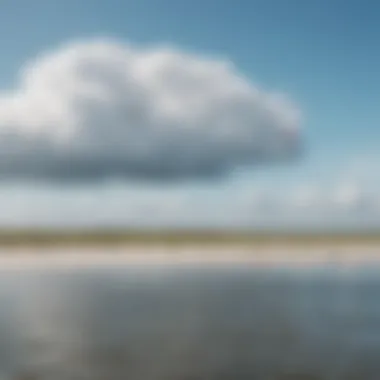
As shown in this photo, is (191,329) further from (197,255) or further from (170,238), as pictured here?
(170,238)

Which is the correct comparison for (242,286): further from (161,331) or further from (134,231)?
(134,231)

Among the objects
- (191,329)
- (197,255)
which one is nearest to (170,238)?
(197,255)

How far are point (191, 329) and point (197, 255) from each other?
3141 centimetres

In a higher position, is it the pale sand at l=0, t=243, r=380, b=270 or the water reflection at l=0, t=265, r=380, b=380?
the pale sand at l=0, t=243, r=380, b=270

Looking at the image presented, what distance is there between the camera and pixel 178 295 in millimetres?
24891

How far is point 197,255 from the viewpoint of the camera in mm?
48594

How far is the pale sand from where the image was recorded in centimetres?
4391

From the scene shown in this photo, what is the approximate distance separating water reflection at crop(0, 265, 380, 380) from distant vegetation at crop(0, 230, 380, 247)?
905 inches

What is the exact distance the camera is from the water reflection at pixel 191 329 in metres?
13.1

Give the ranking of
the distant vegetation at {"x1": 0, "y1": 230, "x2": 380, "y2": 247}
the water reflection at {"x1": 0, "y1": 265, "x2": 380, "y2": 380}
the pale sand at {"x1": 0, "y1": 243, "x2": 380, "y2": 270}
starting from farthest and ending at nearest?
the distant vegetation at {"x1": 0, "y1": 230, "x2": 380, "y2": 247} → the pale sand at {"x1": 0, "y1": 243, "x2": 380, "y2": 270} → the water reflection at {"x1": 0, "y1": 265, "x2": 380, "y2": 380}

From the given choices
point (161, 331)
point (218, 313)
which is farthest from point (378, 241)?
point (161, 331)

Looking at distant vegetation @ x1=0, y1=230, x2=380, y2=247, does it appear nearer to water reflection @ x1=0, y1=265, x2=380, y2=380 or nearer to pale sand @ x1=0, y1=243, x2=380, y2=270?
pale sand @ x1=0, y1=243, x2=380, y2=270

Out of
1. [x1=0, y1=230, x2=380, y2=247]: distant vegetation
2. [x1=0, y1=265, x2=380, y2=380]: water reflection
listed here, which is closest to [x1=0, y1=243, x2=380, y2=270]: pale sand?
[x1=0, y1=230, x2=380, y2=247]: distant vegetation

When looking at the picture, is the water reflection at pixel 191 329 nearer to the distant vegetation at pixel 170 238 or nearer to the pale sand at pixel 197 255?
the pale sand at pixel 197 255
